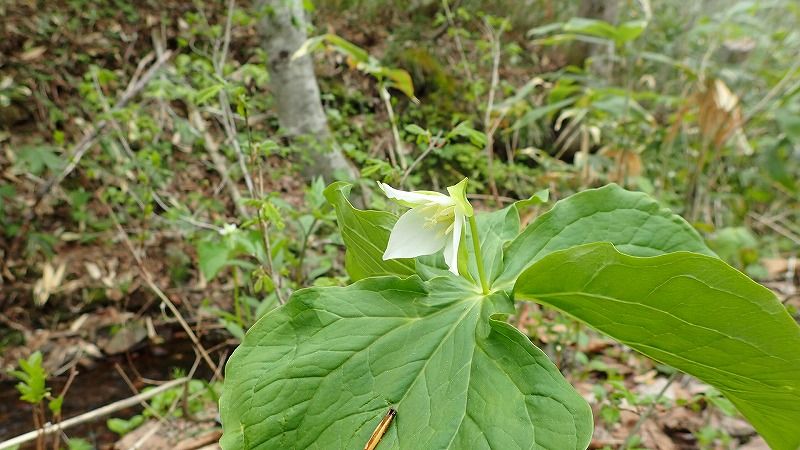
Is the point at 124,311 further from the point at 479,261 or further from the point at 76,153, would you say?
the point at 479,261

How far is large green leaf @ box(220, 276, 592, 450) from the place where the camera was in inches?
27.7

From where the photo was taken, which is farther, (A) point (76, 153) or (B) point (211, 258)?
(A) point (76, 153)

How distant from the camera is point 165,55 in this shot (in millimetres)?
3102

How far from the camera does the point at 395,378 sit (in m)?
0.77

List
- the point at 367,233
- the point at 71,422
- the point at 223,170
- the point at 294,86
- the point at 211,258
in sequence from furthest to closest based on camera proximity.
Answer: the point at 294,86, the point at 223,170, the point at 211,258, the point at 71,422, the point at 367,233

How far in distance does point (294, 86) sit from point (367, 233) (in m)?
2.13

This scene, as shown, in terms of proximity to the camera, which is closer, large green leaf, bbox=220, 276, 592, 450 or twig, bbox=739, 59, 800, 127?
large green leaf, bbox=220, 276, 592, 450

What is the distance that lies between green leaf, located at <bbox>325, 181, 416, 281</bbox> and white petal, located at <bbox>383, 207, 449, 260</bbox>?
9cm

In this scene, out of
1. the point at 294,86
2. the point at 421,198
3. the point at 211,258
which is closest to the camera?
the point at 421,198

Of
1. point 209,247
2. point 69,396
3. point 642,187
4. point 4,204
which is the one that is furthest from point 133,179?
point 642,187

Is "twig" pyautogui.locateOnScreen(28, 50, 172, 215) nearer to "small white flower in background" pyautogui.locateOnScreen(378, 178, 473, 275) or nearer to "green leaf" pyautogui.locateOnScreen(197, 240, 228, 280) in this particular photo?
"green leaf" pyautogui.locateOnScreen(197, 240, 228, 280)

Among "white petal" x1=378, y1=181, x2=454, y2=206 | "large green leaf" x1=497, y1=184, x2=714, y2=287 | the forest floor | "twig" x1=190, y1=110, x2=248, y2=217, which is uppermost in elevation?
"white petal" x1=378, y1=181, x2=454, y2=206

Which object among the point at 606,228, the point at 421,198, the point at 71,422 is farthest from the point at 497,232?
the point at 71,422

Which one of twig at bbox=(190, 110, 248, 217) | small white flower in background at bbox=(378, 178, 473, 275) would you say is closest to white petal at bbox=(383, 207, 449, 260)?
small white flower in background at bbox=(378, 178, 473, 275)
